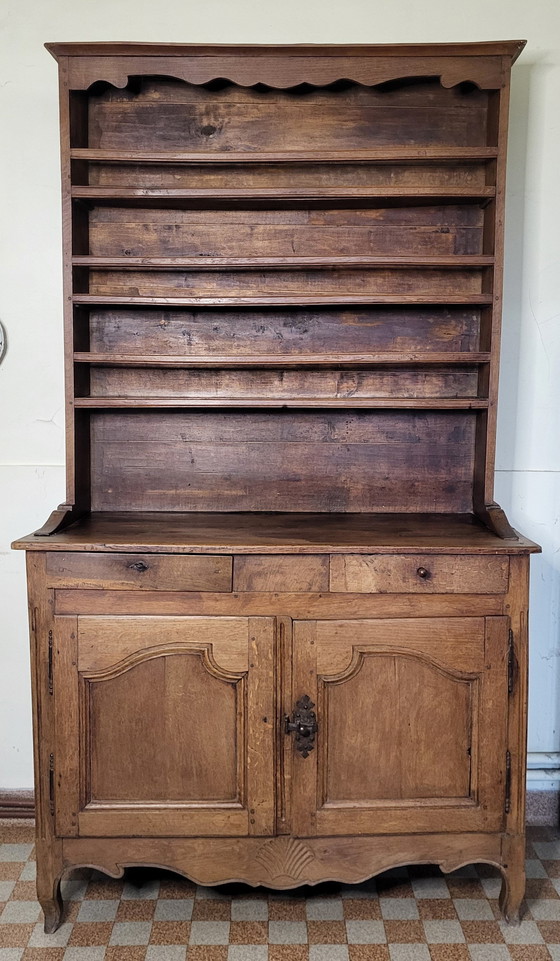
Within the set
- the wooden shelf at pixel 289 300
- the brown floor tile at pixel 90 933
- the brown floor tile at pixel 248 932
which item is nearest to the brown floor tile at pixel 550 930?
the brown floor tile at pixel 248 932

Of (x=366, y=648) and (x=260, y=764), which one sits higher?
(x=366, y=648)

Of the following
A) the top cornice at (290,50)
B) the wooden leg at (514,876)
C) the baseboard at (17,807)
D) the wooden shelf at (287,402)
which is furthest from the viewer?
the baseboard at (17,807)

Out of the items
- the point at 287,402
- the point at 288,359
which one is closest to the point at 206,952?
the point at 287,402

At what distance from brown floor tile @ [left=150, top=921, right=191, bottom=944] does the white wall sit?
0.84 metres

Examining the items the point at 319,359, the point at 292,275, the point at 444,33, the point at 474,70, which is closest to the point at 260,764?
the point at 319,359

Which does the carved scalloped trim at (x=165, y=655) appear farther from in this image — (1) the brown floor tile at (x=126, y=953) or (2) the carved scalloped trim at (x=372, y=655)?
(1) the brown floor tile at (x=126, y=953)

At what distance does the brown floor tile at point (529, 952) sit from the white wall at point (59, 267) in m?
0.77

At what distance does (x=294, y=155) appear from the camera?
220cm

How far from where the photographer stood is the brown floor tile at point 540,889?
2172mm

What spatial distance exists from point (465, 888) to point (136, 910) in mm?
978

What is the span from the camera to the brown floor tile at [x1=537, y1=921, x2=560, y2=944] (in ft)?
6.51

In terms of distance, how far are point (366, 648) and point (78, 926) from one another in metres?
1.13

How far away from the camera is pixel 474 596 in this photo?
6.51ft

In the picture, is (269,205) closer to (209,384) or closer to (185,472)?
(209,384)
